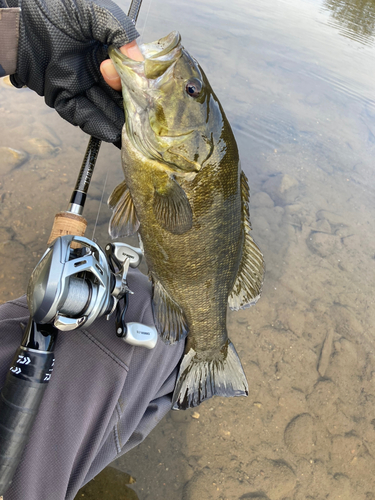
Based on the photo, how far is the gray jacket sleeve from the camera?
1120mm

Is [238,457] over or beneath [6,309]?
beneath

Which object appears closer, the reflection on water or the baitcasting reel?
the baitcasting reel

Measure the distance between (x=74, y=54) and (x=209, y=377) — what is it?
179cm

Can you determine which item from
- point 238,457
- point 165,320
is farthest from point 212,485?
point 165,320

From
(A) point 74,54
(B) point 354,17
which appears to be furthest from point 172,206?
(B) point 354,17

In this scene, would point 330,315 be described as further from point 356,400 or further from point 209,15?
point 209,15

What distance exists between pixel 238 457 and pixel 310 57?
9.00m

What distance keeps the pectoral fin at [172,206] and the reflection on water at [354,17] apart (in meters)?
12.0

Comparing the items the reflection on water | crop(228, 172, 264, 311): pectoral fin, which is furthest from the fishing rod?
the reflection on water

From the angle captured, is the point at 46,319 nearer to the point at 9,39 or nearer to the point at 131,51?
the point at 131,51

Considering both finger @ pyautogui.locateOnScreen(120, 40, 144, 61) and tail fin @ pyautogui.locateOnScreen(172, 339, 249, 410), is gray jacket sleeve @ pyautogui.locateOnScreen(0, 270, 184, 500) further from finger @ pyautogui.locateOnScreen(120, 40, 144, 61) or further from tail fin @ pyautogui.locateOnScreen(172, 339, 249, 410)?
finger @ pyautogui.locateOnScreen(120, 40, 144, 61)

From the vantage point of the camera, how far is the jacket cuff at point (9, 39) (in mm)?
1381

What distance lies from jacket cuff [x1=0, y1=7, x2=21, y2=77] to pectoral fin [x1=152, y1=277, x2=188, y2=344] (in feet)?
3.90

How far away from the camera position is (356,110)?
21.0 feet
